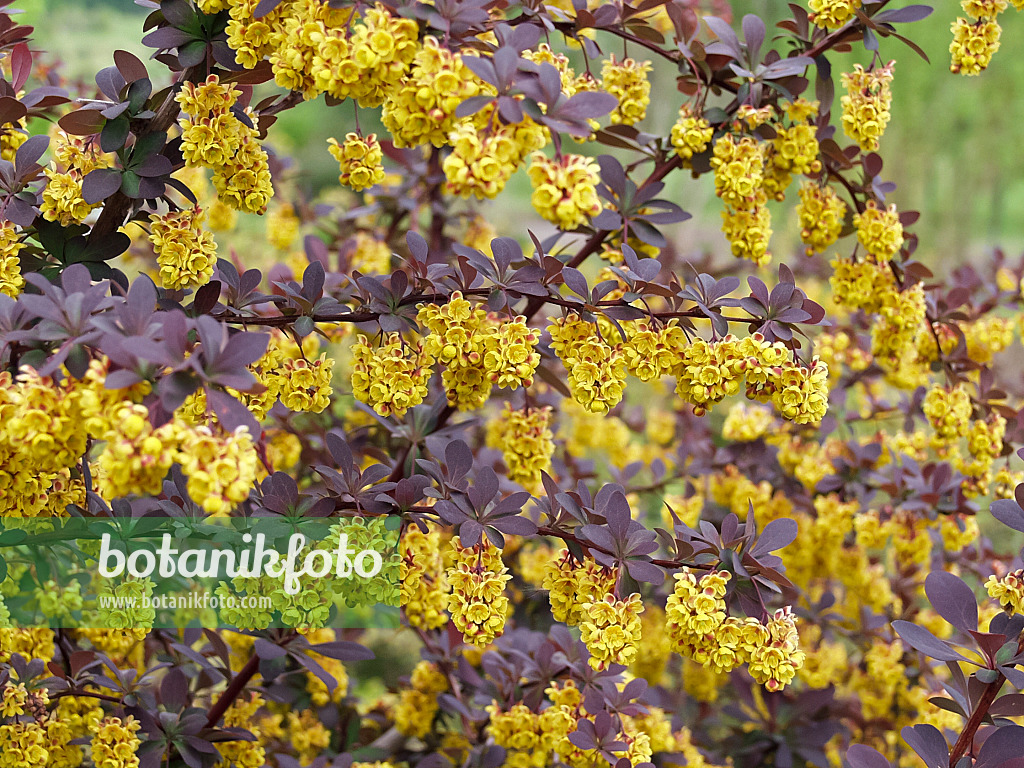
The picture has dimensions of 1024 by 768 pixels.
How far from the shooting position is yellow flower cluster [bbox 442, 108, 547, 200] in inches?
31.9

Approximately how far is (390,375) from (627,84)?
626 mm

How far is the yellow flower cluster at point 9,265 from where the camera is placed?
99 centimetres

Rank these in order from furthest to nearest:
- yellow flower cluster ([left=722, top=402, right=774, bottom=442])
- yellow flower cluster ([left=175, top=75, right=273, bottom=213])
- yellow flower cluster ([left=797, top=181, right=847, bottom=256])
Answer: yellow flower cluster ([left=722, top=402, right=774, bottom=442]) < yellow flower cluster ([left=797, top=181, right=847, bottom=256]) < yellow flower cluster ([left=175, top=75, right=273, bottom=213])

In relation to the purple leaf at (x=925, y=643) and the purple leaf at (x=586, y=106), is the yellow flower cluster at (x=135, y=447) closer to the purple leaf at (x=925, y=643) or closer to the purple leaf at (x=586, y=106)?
the purple leaf at (x=586, y=106)

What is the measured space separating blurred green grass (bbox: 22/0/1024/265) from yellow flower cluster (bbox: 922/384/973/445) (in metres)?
3.14

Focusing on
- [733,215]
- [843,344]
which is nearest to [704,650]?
[733,215]

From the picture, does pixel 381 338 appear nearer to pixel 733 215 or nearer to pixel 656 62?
pixel 733 215

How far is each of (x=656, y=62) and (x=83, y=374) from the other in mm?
4746

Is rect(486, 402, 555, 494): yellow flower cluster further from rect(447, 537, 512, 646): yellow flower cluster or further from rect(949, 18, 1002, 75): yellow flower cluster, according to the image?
rect(949, 18, 1002, 75): yellow flower cluster

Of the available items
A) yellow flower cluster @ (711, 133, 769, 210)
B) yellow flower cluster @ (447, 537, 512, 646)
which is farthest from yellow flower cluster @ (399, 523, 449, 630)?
yellow flower cluster @ (711, 133, 769, 210)

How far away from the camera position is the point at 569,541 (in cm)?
107

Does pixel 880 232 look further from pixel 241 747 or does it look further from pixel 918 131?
pixel 918 131

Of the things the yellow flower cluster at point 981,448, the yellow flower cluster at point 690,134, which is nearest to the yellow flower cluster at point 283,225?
the yellow flower cluster at point 690,134

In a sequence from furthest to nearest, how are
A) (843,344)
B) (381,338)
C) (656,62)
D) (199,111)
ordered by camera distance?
(656,62) < (843,344) < (381,338) < (199,111)
